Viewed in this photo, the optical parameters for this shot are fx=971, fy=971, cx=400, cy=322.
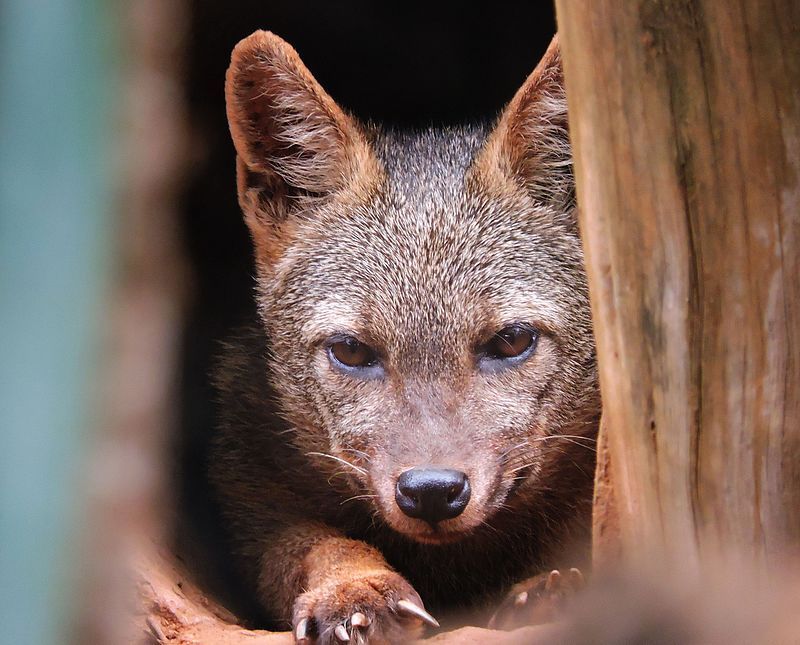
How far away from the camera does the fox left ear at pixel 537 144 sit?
12.0 feet

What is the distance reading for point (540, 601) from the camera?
2.99 meters

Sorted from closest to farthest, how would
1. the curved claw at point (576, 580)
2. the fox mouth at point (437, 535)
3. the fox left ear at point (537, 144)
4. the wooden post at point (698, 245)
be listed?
the wooden post at point (698, 245)
the curved claw at point (576, 580)
the fox mouth at point (437, 535)
the fox left ear at point (537, 144)

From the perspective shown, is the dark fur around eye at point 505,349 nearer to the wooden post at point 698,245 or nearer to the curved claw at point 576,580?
the curved claw at point 576,580

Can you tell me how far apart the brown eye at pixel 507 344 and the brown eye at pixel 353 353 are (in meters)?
0.43

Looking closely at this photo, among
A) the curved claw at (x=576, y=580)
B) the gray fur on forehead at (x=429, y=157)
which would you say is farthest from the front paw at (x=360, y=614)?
the gray fur on forehead at (x=429, y=157)

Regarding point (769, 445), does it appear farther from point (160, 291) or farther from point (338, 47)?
point (338, 47)

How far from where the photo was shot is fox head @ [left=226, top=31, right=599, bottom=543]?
3.29 metres

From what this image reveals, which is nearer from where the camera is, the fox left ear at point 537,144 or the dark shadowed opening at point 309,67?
the fox left ear at point 537,144

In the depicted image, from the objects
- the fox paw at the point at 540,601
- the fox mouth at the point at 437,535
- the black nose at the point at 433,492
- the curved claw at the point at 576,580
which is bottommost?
the fox paw at the point at 540,601

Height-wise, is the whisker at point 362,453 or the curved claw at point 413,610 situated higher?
the whisker at point 362,453

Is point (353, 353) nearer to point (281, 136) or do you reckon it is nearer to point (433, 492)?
point (433, 492)

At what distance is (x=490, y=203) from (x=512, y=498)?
3.72 feet

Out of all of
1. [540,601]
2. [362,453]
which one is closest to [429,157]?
[362,453]

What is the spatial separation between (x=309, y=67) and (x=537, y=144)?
81.4 inches
